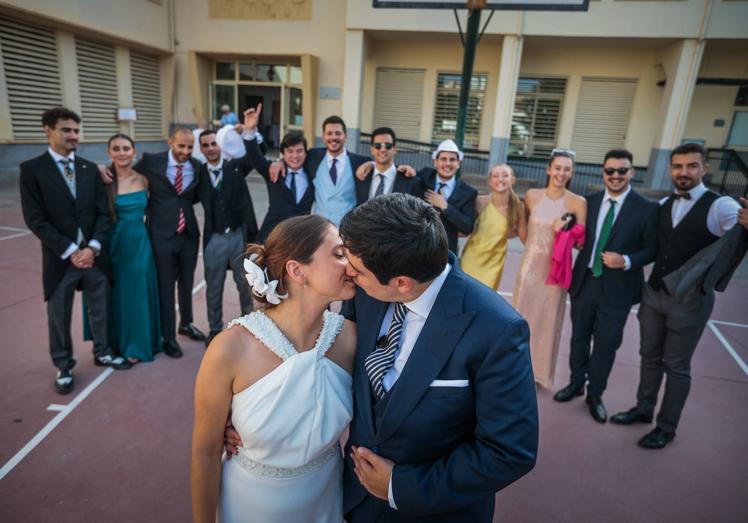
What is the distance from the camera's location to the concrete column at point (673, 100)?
11625 mm

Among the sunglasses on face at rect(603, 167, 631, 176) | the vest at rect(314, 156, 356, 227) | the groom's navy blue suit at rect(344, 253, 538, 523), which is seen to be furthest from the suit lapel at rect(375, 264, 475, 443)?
the vest at rect(314, 156, 356, 227)

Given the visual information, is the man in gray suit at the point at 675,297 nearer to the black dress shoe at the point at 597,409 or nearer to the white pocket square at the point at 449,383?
the black dress shoe at the point at 597,409

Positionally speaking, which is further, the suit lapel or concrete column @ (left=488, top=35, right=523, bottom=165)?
concrete column @ (left=488, top=35, right=523, bottom=165)

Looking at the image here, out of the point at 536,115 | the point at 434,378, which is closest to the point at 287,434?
the point at 434,378

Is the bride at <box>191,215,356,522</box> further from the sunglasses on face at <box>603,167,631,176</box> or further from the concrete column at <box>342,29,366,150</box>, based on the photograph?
the concrete column at <box>342,29,366,150</box>

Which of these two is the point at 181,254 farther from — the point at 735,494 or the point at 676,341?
the point at 735,494

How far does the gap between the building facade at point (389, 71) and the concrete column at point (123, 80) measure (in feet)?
0.14

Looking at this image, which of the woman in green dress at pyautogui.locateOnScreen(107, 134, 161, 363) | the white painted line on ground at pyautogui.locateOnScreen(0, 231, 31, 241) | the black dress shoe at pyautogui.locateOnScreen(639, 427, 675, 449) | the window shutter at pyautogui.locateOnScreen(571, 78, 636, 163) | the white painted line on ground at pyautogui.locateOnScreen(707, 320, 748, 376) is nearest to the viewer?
the black dress shoe at pyautogui.locateOnScreen(639, 427, 675, 449)

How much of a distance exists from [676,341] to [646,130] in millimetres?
13101

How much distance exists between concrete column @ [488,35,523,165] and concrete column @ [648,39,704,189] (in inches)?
157

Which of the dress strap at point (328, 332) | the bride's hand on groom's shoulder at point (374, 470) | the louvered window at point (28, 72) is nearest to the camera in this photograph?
the bride's hand on groom's shoulder at point (374, 470)

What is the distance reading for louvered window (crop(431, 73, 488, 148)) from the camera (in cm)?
1447

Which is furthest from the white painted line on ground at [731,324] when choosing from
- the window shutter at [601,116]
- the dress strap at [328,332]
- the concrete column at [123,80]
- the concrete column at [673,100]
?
the concrete column at [123,80]

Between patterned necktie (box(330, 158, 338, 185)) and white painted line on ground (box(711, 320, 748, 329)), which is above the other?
patterned necktie (box(330, 158, 338, 185))
